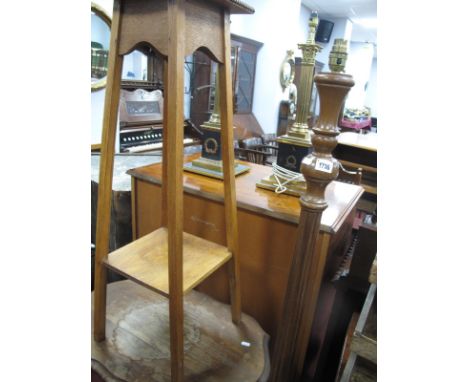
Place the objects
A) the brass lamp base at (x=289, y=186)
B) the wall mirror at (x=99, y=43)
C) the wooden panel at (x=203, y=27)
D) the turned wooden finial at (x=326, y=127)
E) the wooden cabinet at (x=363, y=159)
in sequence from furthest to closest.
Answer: the wooden cabinet at (x=363, y=159)
the wall mirror at (x=99, y=43)
the brass lamp base at (x=289, y=186)
the wooden panel at (x=203, y=27)
the turned wooden finial at (x=326, y=127)

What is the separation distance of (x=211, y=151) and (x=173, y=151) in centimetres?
60

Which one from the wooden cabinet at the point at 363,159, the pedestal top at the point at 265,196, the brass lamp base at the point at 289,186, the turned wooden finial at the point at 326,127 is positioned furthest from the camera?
the wooden cabinet at the point at 363,159

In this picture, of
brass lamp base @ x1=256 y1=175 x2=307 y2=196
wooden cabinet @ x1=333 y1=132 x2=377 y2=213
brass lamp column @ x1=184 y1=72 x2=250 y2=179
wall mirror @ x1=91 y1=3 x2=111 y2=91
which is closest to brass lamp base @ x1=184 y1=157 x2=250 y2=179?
brass lamp column @ x1=184 y1=72 x2=250 y2=179

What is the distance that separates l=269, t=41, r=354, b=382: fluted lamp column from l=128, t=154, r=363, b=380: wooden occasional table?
0.75 feet

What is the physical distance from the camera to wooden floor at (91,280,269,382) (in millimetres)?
880

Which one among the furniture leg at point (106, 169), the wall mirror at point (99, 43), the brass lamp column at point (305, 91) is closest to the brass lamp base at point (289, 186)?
the brass lamp column at point (305, 91)

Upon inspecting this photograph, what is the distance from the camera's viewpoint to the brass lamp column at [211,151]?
1204 mm

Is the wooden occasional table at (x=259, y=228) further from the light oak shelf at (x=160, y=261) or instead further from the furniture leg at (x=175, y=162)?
the furniture leg at (x=175, y=162)

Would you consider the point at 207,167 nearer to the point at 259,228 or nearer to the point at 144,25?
the point at 259,228

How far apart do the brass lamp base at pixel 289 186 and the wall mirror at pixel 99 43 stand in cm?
150

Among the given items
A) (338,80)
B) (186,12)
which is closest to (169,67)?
(186,12)

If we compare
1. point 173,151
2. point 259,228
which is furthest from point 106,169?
point 259,228

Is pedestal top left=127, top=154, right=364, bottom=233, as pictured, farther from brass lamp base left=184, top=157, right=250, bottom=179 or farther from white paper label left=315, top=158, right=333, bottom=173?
white paper label left=315, top=158, right=333, bottom=173
